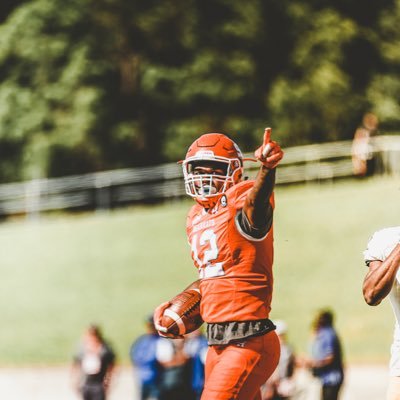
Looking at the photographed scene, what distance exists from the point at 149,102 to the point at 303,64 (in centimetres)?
508

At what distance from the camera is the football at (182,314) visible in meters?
6.04

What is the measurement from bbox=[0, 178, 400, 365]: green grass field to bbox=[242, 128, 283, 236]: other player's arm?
13808 mm

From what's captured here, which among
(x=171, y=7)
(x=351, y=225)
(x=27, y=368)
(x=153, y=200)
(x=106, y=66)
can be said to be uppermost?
(x=171, y=7)

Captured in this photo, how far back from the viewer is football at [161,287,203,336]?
604 centimetres

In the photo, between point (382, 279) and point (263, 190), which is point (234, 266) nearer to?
point (263, 190)

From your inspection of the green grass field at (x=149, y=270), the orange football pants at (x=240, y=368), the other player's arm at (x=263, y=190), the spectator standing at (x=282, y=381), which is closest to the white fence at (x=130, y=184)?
the green grass field at (x=149, y=270)

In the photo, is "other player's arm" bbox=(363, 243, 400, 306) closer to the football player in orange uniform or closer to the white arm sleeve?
the white arm sleeve

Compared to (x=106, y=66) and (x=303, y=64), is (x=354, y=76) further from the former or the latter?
(x=106, y=66)

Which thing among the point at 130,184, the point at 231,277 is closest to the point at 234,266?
the point at 231,277

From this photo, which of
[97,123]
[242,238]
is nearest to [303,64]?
[97,123]

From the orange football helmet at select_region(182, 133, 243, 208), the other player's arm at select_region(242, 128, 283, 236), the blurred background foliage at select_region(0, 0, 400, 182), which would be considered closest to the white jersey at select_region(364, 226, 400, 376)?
the other player's arm at select_region(242, 128, 283, 236)

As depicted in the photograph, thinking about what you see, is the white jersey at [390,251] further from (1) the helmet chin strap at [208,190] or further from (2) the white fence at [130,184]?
(2) the white fence at [130,184]

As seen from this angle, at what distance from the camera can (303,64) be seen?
30156 mm

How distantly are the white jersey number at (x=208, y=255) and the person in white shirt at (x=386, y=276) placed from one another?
1.01 metres
